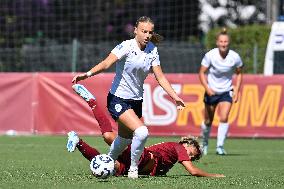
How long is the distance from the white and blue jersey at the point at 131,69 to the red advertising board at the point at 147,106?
11.3 m

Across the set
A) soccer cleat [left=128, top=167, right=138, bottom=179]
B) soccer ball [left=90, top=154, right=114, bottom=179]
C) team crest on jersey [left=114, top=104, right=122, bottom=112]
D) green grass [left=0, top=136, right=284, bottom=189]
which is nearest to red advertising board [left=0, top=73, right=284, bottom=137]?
green grass [left=0, top=136, right=284, bottom=189]

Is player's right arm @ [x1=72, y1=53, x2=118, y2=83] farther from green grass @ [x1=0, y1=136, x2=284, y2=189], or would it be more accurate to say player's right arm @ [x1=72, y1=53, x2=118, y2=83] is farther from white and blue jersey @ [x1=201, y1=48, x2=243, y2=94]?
white and blue jersey @ [x1=201, y1=48, x2=243, y2=94]

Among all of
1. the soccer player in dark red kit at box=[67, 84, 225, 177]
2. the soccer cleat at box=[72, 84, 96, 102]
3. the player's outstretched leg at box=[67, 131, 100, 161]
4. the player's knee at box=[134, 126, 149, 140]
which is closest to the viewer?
the player's knee at box=[134, 126, 149, 140]

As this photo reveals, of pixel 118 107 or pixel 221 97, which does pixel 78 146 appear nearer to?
pixel 118 107

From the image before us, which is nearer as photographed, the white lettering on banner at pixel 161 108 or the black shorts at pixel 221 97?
the black shorts at pixel 221 97

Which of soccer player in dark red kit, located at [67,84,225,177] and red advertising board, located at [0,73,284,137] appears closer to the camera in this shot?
soccer player in dark red kit, located at [67,84,225,177]

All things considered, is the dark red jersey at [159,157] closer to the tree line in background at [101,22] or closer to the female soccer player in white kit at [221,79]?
the female soccer player in white kit at [221,79]

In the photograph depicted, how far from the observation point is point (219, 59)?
18.5m

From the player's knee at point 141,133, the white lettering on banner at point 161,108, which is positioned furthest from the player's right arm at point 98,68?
the white lettering on banner at point 161,108

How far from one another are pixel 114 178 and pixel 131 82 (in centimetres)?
119

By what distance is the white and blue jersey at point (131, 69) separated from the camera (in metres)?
12.4

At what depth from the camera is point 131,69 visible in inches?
490

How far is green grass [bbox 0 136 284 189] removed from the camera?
11.4 metres

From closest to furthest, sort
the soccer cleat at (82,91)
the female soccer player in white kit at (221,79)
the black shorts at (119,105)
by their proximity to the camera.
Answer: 1. the black shorts at (119,105)
2. the soccer cleat at (82,91)
3. the female soccer player in white kit at (221,79)
